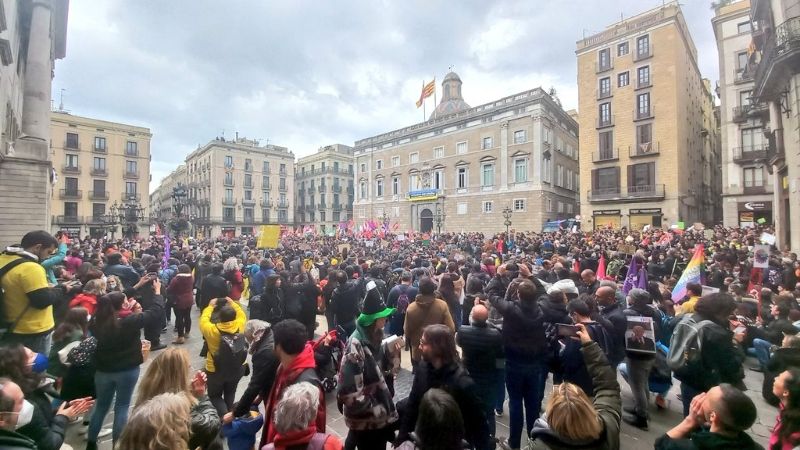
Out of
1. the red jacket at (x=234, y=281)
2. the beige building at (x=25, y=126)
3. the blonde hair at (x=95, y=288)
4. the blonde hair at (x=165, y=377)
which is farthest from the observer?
the beige building at (x=25, y=126)

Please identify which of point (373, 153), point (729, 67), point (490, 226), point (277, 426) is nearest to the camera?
point (277, 426)

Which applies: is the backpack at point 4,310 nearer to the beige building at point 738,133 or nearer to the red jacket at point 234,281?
the red jacket at point 234,281

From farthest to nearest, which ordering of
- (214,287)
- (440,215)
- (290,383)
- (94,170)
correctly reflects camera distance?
(94,170) → (440,215) → (214,287) → (290,383)

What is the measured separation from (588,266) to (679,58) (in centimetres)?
2765

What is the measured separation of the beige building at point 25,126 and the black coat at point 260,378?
41.2 feet

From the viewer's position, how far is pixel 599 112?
95.9ft

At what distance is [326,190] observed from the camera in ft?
178

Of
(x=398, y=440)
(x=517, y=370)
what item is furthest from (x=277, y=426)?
(x=517, y=370)

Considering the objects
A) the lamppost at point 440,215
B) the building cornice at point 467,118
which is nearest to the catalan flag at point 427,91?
the building cornice at point 467,118

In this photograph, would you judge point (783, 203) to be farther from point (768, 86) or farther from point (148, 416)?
point (148, 416)

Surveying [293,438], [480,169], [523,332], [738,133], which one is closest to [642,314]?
[523,332]

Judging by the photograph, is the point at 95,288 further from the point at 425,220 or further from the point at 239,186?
the point at 239,186

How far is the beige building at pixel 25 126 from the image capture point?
35.3ft

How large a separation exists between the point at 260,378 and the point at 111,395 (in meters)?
1.72
